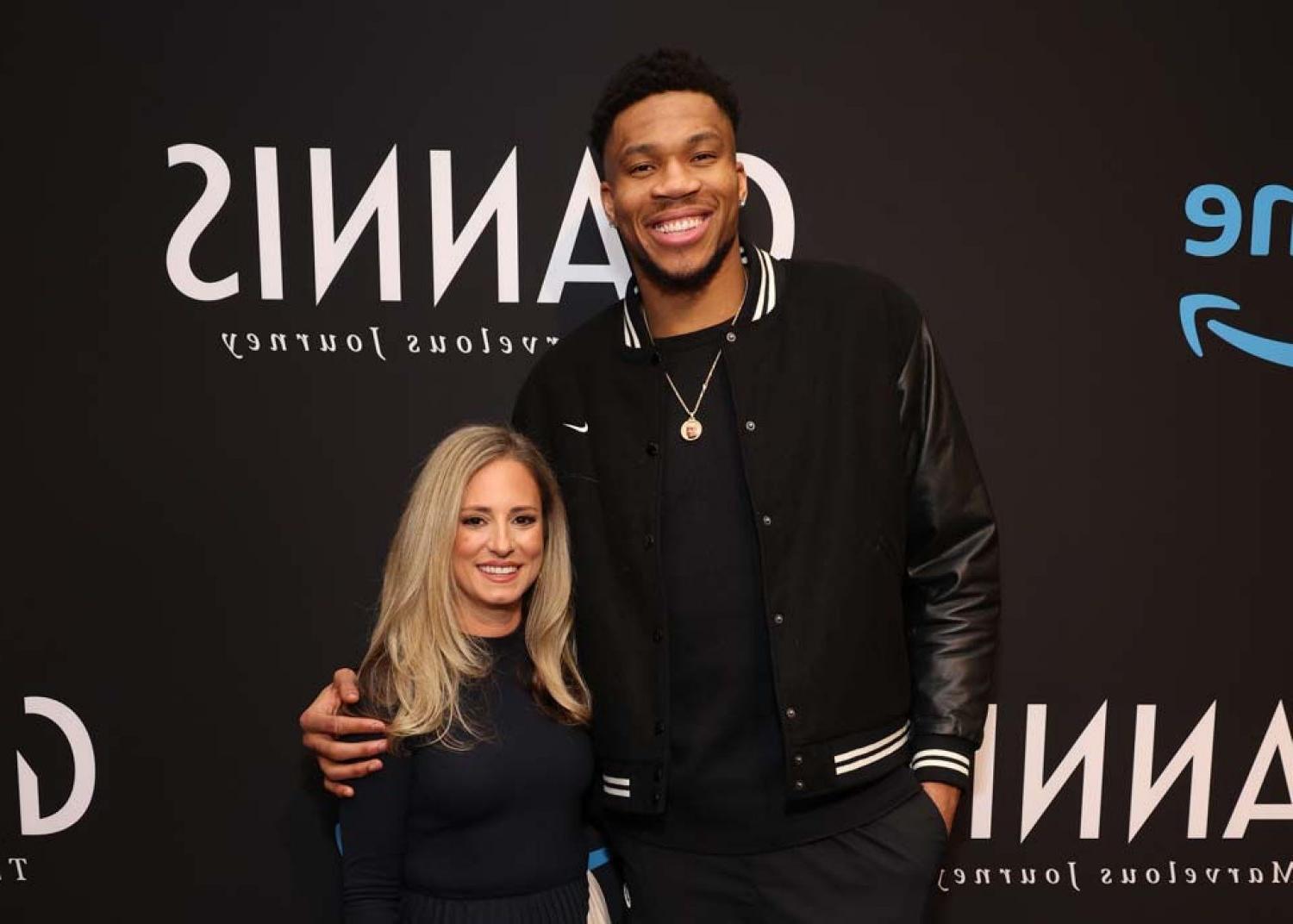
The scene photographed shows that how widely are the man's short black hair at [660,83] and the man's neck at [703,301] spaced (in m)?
0.25

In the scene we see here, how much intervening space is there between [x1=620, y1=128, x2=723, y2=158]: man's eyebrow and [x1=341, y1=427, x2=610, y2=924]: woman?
0.52m

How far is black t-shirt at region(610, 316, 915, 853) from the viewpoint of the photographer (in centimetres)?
168

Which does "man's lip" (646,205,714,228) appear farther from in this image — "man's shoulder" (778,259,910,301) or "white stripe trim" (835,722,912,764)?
"white stripe trim" (835,722,912,764)

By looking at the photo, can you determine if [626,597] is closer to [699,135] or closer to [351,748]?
[351,748]

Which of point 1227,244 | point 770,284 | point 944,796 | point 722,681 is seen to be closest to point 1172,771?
point 944,796

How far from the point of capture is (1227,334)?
2.21 meters

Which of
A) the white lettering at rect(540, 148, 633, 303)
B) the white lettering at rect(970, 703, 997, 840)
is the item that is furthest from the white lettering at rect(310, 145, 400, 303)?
the white lettering at rect(970, 703, 997, 840)

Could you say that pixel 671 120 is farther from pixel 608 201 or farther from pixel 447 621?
pixel 447 621

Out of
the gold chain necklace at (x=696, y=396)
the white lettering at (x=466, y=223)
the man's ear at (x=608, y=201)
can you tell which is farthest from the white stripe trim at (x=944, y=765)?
the white lettering at (x=466, y=223)

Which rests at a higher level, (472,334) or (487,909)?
(472,334)

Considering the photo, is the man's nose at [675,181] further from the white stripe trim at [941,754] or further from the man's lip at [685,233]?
the white stripe trim at [941,754]

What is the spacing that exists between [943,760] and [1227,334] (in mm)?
1130

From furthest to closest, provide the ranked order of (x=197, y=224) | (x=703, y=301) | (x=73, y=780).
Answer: (x=73, y=780)
(x=197, y=224)
(x=703, y=301)

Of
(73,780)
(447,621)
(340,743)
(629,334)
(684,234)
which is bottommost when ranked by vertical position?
(73,780)
